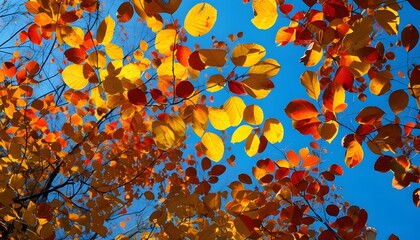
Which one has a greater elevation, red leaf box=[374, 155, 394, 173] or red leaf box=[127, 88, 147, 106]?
red leaf box=[127, 88, 147, 106]

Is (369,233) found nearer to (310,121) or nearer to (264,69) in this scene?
(310,121)

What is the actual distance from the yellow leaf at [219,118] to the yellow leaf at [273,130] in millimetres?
333

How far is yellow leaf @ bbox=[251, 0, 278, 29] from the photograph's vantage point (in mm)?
1756

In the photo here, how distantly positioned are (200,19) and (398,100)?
1.15 m

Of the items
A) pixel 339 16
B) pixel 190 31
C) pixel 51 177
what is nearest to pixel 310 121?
pixel 339 16

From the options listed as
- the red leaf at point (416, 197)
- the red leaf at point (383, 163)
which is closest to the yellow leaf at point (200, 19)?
the red leaf at point (383, 163)

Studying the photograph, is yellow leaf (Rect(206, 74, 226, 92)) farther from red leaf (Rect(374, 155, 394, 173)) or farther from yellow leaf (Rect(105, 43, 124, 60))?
red leaf (Rect(374, 155, 394, 173))

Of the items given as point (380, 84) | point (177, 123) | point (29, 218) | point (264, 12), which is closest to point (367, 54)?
point (380, 84)

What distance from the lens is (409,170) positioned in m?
2.47

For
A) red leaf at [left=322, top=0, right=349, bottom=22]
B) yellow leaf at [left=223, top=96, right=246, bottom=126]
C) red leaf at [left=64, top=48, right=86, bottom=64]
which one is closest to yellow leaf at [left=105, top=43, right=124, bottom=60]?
red leaf at [left=64, top=48, right=86, bottom=64]

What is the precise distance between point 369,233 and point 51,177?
3911 millimetres

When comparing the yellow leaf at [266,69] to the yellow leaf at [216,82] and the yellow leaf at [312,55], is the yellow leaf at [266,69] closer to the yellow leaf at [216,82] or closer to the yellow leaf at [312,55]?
the yellow leaf at [216,82]

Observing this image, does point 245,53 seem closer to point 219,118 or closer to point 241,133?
point 219,118

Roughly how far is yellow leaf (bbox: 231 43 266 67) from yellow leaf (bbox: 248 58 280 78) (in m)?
0.05
